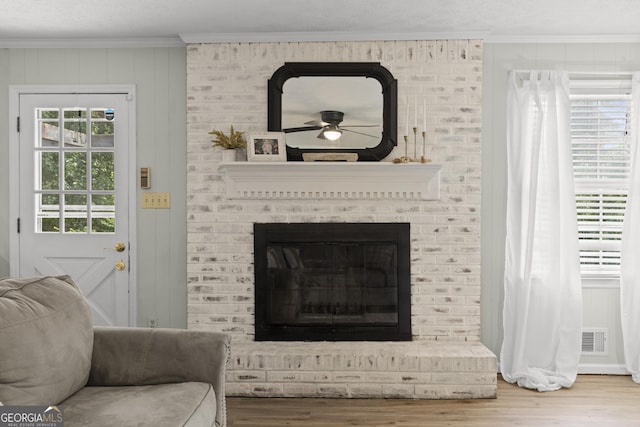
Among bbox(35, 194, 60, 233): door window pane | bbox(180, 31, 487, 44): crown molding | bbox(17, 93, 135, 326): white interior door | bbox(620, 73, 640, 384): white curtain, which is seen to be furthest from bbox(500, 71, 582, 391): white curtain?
bbox(35, 194, 60, 233): door window pane

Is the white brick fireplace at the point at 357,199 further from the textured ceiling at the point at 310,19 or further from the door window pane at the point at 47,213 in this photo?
the door window pane at the point at 47,213

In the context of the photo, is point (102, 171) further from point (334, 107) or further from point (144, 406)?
point (144, 406)

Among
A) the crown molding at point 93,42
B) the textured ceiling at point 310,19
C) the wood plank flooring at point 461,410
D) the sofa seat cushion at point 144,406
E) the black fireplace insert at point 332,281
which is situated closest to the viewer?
the sofa seat cushion at point 144,406

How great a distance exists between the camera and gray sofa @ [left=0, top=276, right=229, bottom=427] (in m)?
2.05

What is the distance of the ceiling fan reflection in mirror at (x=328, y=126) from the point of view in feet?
13.1

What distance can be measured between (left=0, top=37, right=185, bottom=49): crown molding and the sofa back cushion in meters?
2.23

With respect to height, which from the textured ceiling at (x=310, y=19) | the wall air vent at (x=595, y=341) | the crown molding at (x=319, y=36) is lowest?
the wall air vent at (x=595, y=341)

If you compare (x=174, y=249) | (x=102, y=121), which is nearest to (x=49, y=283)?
(x=174, y=249)

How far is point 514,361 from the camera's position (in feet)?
13.1

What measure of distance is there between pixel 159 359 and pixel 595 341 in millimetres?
3192

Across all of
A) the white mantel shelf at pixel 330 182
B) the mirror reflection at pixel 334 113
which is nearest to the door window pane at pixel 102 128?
the white mantel shelf at pixel 330 182

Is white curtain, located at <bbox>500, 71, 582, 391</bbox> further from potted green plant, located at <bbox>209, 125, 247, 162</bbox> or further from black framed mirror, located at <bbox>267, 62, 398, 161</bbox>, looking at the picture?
potted green plant, located at <bbox>209, 125, 247, 162</bbox>

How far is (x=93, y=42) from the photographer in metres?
4.18

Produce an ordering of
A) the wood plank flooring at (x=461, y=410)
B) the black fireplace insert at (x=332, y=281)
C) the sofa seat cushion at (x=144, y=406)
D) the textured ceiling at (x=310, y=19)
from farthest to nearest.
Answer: the black fireplace insert at (x=332, y=281) → the textured ceiling at (x=310, y=19) → the wood plank flooring at (x=461, y=410) → the sofa seat cushion at (x=144, y=406)
